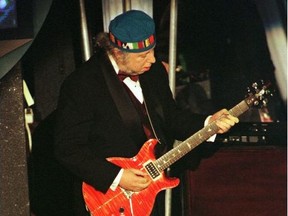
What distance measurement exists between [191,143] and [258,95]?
557 mm

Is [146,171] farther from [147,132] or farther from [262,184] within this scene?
[262,184]

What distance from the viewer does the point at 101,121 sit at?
3395mm

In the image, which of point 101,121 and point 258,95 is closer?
point 101,121

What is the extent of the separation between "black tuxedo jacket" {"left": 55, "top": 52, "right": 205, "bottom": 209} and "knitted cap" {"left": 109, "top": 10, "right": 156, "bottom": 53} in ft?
0.74

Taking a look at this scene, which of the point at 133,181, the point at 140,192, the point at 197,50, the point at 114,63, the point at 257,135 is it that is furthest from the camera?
the point at 197,50

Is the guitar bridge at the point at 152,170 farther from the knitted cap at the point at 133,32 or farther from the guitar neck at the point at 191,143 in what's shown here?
the knitted cap at the point at 133,32

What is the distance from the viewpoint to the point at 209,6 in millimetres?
6965

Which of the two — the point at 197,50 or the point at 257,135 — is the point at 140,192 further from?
the point at 197,50

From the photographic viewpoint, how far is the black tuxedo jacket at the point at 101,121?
3262 mm

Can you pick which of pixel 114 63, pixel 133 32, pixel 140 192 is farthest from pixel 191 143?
pixel 133 32

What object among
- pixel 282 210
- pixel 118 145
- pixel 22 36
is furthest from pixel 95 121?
pixel 282 210

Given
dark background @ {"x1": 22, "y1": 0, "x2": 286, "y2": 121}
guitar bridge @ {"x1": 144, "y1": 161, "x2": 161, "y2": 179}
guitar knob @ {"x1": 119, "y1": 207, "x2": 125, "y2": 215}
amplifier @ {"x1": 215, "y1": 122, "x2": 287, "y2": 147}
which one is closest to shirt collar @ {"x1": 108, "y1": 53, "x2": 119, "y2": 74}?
guitar bridge @ {"x1": 144, "y1": 161, "x2": 161, "y2": 179}

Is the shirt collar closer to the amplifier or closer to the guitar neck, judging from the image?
the guitar neck

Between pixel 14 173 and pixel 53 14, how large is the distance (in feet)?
4.69
